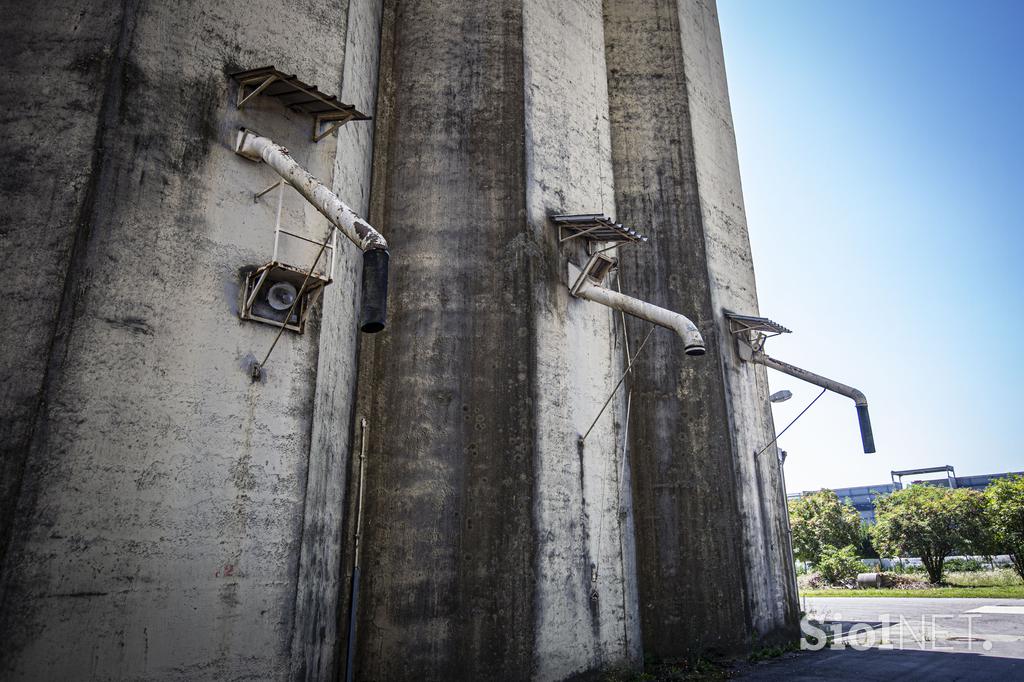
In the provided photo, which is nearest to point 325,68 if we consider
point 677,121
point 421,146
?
point 421,146

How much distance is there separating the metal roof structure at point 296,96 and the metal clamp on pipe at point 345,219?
2.25 feet

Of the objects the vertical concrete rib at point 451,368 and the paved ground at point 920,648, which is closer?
the vertical concrete rib at point 451,368

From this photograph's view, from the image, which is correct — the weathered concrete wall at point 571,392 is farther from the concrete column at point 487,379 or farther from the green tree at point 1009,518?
the green tree at point 1009,518

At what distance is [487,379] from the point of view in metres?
11.6

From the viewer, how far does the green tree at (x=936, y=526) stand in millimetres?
33078

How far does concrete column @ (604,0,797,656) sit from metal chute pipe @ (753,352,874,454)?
1.42ft

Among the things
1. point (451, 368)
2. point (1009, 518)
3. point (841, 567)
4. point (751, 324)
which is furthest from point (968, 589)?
point (451, 368)

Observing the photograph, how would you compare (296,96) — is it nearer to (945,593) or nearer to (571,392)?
(571,392)

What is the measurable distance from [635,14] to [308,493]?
15.6m

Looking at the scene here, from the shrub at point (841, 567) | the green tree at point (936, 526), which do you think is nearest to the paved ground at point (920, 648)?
the green tree at point (936, 526)

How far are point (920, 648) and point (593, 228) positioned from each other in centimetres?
1117

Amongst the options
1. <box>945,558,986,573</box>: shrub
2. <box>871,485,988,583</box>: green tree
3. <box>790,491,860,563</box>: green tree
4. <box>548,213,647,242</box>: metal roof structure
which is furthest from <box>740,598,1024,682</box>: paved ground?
<box>790,491,860,563</box>: green tree

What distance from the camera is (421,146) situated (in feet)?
42.9

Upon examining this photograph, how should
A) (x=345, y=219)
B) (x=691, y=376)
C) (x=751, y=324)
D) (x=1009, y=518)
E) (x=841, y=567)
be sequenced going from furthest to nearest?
(x=841, y=567) → (x=1009, y=518) → (x=751, y=324) → (x=691, y=376) → (x=345, y=219)
